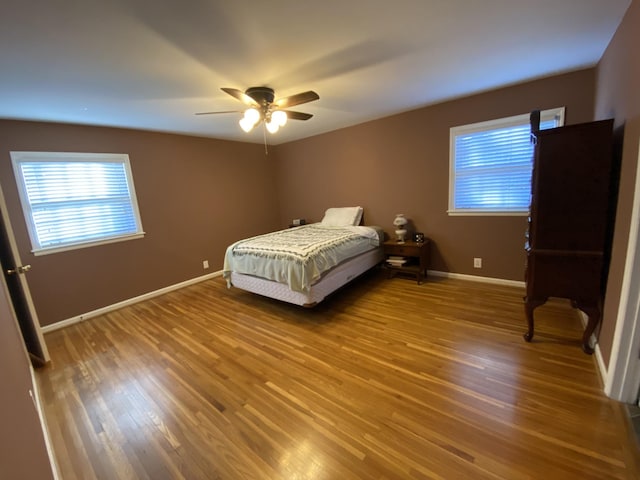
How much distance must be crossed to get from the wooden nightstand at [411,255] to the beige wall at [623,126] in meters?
1.79

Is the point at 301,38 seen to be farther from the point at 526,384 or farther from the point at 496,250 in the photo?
the point at 496,250

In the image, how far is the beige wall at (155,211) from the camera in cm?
289

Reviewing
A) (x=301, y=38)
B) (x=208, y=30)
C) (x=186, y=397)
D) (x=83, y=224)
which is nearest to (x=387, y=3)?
(x=301, y=38)

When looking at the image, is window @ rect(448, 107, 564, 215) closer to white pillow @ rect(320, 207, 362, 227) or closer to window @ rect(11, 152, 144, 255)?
white pillow @ rect(320, 207, 362, 227)

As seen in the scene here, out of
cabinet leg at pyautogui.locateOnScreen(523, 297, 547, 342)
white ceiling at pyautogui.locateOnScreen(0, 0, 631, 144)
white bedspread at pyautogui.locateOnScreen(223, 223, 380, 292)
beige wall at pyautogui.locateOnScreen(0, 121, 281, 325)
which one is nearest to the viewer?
white ceiling at pyautogui.locateOnScreen(0, 0, 631, 144)

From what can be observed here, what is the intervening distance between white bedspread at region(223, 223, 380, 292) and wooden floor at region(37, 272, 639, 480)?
51cm

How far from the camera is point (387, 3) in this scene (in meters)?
1.46

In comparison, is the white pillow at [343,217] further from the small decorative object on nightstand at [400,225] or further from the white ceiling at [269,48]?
the white ceiling at [269,48]

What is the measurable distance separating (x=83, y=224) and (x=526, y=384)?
4.64 m

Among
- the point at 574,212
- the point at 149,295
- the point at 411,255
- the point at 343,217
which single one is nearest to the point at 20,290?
the point at 149,295

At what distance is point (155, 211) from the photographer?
3.76 m

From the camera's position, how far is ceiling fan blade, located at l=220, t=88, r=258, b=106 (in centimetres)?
206

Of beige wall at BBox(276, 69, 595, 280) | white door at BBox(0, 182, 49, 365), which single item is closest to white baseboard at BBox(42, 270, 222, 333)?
white door at BBox(0, 182, 49, 365)

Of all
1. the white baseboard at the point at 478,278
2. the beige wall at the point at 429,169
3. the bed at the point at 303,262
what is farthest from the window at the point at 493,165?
the bed at the point at 303,262
